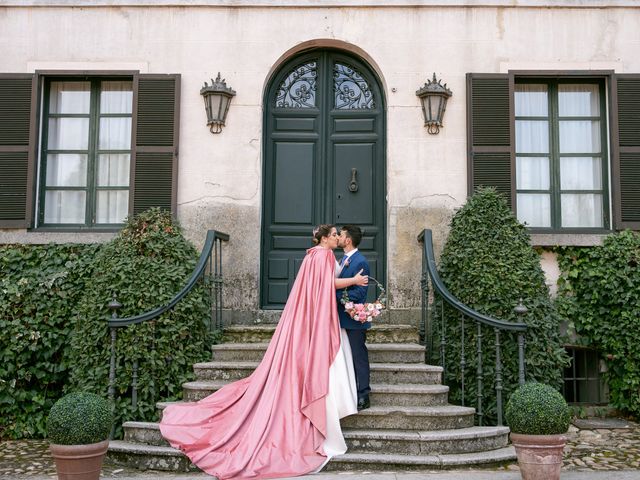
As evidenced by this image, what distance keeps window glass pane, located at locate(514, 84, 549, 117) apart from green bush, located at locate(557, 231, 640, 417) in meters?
1.69

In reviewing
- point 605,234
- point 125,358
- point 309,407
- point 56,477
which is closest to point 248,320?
point 125,358

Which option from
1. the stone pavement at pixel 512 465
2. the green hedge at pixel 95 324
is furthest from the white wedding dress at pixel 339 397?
the green hedge at pixel 95 324

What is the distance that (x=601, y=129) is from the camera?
28.0 feet

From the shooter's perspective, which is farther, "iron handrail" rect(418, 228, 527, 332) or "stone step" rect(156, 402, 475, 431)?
"iron handrail" rect(418, 228, 527, 332)

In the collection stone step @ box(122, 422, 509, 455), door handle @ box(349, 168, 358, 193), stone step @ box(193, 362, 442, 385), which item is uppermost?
door handle @ box(349, 168, 358, 193)

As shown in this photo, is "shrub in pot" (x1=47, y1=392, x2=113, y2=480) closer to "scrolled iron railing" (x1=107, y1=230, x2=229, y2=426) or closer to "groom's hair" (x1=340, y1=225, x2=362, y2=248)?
"scrolled iron railing" (x1=107, y1=230, x2=229, y2=426)

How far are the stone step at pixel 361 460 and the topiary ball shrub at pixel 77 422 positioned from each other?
A: 2.15 ft

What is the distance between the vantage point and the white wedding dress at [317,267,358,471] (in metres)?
5.90

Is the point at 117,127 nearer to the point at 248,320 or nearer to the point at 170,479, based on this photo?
the point at 248,320

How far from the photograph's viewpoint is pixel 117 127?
28.4 feet

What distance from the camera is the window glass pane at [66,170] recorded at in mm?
8602

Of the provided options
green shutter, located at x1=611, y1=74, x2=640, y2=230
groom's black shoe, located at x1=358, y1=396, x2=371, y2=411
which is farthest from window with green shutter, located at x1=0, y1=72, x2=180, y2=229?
green shutter, located at x1=611, y1=74, x2=640, y2=230

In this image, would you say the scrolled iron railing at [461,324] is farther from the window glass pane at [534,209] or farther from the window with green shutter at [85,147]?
the window with green shutter at [85,147]

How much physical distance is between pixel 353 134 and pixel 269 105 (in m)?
1.05
